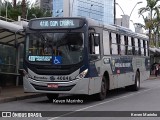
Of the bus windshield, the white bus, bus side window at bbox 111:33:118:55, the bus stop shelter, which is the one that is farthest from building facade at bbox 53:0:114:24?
the bus windshield

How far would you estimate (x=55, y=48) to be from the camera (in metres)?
14.4

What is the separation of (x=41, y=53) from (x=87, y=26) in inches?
76.7

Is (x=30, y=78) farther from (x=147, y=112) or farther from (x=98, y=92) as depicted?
(x=147, y=112)

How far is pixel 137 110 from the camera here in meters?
12.7

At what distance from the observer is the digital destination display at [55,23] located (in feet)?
47.6

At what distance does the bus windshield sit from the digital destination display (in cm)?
27

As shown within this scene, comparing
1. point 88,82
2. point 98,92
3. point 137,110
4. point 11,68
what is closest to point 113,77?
point 98,92

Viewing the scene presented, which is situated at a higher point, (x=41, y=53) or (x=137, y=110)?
(x=41, y=53)

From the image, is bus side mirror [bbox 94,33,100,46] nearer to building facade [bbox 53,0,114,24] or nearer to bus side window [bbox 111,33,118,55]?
bus side window [bbox 111,33,118,55]

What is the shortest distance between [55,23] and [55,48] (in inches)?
38.7

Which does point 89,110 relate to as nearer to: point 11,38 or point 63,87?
point 63,87

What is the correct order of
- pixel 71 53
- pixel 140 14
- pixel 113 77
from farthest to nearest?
1. pixel 140 14
2. pixel 113 77
3. pixel 71 53

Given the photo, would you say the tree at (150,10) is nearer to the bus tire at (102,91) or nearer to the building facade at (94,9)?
the building facade at (94,9)

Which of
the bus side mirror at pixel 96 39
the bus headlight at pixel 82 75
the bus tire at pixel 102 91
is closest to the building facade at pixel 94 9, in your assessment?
the bus tire at pixel 102 91
